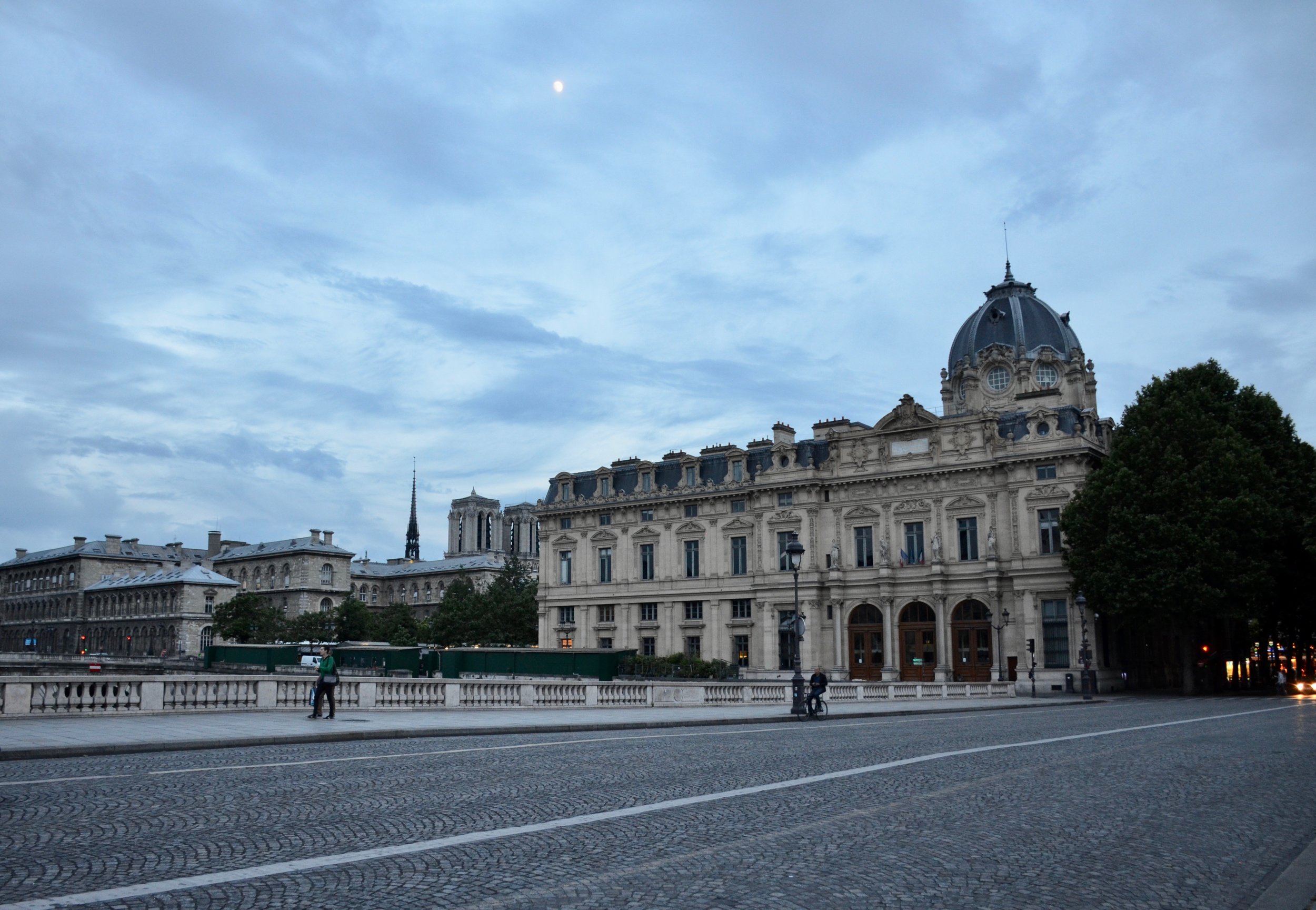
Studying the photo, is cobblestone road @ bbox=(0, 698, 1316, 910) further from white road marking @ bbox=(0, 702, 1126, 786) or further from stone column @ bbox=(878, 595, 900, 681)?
stone column @ bbox=(878, 595, 900, 681)

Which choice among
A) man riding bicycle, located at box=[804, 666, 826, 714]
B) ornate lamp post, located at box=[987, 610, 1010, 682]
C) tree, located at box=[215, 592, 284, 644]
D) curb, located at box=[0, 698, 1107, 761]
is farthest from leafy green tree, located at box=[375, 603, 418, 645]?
curb, located at box=[0, 698, 1107, 761]

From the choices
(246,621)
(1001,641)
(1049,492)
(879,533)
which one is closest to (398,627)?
(246,621)

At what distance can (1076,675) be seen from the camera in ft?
195

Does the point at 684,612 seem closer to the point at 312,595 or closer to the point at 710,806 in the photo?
the point at 710,806

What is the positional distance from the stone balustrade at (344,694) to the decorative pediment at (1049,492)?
22385mm

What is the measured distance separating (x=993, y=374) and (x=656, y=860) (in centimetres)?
7309

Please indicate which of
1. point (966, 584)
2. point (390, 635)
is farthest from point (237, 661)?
point (966, 584)

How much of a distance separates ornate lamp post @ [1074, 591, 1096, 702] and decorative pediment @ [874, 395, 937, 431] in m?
14.1

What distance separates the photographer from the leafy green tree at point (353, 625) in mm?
125562

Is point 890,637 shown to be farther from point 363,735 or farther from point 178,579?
point 178,579

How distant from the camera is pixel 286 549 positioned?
149 meters

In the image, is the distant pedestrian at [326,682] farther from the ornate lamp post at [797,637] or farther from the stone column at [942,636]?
the stone column at [942,636]

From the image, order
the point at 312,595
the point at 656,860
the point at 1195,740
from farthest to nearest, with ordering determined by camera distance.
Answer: the point at 312,595 → the point at 1195,740 → the point at 656,860

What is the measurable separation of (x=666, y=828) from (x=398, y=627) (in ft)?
394
